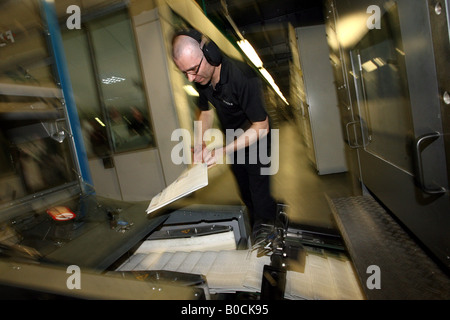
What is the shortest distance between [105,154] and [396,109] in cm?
514

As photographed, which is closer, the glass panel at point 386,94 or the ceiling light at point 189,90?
the glass panel at point 386,94

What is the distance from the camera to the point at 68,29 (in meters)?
5.02

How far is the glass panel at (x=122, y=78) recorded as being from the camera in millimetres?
4793

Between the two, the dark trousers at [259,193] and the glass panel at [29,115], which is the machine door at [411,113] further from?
the glass panel at [29,115]

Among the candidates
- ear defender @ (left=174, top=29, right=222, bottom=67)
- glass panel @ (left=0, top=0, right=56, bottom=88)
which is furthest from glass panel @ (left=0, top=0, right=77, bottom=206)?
ear defender @ (left=174, top=29, right=222, bottom=67)

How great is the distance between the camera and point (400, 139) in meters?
1.60

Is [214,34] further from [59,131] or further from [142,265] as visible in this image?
[142,265]

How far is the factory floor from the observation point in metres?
3.17

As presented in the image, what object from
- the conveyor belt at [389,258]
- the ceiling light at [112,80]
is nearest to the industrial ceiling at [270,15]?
the ceiling light at [112,80]

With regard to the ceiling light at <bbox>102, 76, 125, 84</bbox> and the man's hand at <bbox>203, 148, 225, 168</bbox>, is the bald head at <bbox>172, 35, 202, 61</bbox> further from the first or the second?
the ceiling light at <bbox>102, 76, 125, 84</bbox>

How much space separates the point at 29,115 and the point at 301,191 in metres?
3.89

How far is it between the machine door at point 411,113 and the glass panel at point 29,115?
1.89m

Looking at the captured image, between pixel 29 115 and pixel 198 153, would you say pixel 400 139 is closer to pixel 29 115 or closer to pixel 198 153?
pixel 198 153
